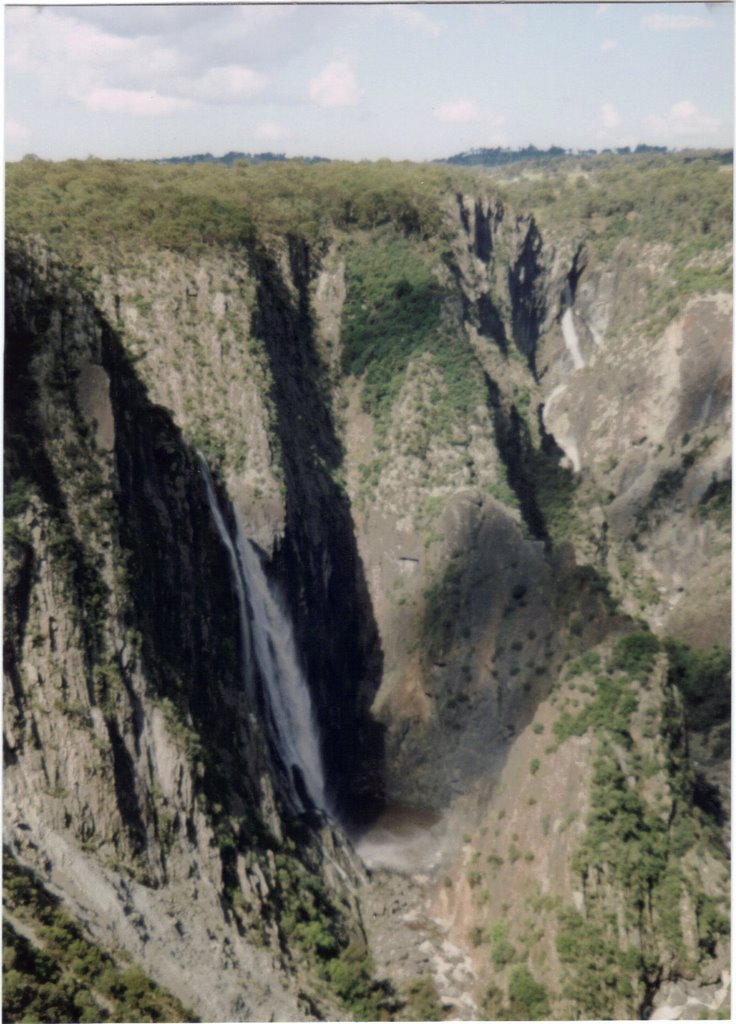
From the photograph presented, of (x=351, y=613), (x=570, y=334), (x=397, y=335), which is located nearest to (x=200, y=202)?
(x=397, y=335)

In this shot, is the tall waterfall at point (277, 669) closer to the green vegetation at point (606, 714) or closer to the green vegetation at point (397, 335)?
the green vegetation at point (606, 714)

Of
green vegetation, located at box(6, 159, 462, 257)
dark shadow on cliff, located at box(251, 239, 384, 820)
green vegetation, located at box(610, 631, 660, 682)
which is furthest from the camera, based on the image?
green vegetation, located at box(6, 159, 462, 257)

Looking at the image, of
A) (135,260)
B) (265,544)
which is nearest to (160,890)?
(265,544)

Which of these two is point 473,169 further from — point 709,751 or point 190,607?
point 190,607

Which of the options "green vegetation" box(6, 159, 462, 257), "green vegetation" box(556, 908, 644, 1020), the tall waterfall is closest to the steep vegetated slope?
"green vegetation" box(556, 908, 644, 1020)

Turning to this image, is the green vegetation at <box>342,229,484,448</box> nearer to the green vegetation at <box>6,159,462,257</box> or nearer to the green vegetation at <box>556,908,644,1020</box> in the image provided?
the green vegetation at <box>6,159,462,257</box>

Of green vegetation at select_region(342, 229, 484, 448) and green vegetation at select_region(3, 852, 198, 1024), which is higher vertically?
green vegetation at select_region(342, 229, 484, 448)

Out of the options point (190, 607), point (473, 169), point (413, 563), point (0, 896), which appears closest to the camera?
point (0, 896)

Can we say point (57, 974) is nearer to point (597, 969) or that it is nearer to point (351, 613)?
point (597, 969)
